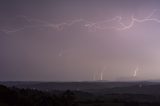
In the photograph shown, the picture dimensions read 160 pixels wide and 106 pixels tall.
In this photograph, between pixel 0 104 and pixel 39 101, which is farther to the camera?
pixel 39 101

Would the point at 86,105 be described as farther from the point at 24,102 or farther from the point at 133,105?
the point at 24,102

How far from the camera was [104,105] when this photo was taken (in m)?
124

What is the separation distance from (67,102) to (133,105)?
58.7 metres

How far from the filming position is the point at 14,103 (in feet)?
215

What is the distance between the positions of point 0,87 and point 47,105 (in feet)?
35.3

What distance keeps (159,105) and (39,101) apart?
62845 millimetres

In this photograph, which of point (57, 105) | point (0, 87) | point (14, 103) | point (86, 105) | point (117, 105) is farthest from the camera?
point (117, 105)

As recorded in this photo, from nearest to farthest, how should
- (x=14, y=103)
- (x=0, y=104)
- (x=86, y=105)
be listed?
(x=0, y=104)
(x=14, y=103)
(x=86, y=105)

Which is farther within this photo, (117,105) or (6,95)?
(117,105)

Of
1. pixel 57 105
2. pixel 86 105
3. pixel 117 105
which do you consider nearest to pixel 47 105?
pixel 57 105

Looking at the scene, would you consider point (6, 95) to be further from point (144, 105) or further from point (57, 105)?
point (144, 105)

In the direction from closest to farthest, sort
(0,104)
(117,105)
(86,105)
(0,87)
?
(0,104) < (0,87) < (86,105) < (117,105)

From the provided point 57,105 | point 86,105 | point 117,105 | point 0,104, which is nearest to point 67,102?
point 57,105

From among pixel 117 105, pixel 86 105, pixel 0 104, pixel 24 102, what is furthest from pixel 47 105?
pixel 117 105
